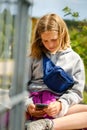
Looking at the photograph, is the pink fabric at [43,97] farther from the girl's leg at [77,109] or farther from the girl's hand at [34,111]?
the girl's leg at [77,109]

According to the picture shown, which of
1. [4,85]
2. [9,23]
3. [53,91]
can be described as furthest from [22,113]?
[53,91]

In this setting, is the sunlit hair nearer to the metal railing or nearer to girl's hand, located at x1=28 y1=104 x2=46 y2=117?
girl's hand, located at x1=28 y1=104 x2=46 y2=117

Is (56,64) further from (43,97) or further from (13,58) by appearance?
(13,58)

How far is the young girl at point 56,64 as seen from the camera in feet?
9.01

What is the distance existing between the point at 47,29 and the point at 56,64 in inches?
9.1

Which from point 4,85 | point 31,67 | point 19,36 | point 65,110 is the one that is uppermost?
point 19,36

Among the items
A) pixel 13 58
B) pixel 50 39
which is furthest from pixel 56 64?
pixel 13 58

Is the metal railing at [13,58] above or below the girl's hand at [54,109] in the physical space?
above

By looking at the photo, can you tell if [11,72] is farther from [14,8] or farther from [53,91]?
[53,91]

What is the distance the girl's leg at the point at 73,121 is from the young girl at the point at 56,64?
36mm

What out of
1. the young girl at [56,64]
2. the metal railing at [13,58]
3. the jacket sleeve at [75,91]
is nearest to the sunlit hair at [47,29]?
the young girl at [56,64]

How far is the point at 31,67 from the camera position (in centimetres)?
291

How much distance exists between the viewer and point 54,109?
2.69 metres

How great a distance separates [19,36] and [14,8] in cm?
9
